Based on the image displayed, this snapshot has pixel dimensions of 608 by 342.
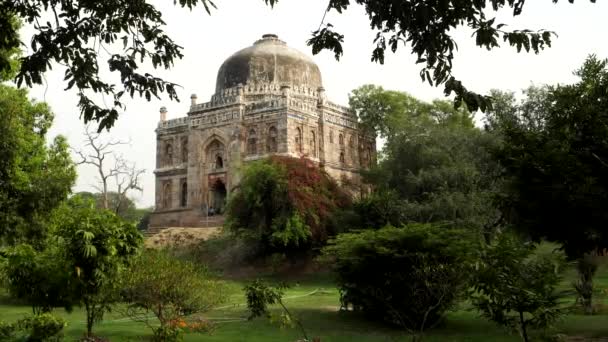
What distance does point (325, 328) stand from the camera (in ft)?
40.2

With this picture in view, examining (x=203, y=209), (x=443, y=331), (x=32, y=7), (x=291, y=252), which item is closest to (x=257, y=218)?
(x=291, y=252)

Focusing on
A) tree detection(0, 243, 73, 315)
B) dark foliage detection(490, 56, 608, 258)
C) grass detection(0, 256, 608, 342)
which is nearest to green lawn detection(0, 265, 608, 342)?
grass detection(0, 256, 608, 342)

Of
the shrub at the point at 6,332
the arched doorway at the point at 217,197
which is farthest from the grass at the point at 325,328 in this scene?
the arched doorway at the point at 217,197

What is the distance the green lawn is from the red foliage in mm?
7451

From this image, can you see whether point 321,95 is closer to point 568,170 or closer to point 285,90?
point 285,90

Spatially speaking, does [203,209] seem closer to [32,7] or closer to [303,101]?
[303,101]

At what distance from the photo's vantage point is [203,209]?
104 ft

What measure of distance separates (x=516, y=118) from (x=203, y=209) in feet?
52.3

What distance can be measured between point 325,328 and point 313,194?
445 inches

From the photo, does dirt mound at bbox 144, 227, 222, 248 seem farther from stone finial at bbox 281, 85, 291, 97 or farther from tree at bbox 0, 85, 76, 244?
tree at bbox 0, 85, 76, 244

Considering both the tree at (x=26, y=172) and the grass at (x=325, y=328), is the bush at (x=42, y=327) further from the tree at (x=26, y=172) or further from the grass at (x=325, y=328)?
the tree at (x=26, y=172)

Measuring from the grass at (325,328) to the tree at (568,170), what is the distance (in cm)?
185

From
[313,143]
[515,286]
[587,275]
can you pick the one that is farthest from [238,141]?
[515,286]

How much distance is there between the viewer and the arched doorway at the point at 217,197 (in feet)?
104
